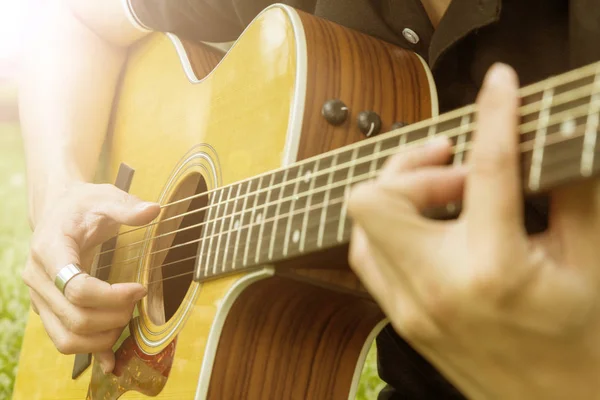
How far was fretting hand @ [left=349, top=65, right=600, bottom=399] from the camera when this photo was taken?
43 cm

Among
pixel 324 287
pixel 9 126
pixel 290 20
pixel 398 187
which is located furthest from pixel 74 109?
pixel 9 126

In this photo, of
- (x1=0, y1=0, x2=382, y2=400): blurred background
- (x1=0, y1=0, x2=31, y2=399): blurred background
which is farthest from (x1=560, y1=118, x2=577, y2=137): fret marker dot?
(x1=0, y1=0, x2=31, y2=399): blurred background

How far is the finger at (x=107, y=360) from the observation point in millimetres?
903

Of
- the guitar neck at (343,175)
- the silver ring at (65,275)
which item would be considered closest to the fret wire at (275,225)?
the guitar neck at (343,175)

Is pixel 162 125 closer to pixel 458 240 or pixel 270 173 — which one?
pixel 270 173

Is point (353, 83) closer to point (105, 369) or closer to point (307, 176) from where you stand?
point (307, 176)

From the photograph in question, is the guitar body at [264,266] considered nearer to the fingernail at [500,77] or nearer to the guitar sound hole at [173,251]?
the guitar sound hole at [173,251]

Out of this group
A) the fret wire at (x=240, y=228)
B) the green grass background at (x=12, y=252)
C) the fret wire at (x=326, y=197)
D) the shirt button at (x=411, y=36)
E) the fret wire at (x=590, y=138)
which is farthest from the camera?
the green grass background at (x=12, y=252)

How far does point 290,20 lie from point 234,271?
326 mm

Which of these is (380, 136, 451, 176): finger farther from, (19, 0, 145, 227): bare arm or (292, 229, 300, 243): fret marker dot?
(19, 0, 145, 227): bare arm

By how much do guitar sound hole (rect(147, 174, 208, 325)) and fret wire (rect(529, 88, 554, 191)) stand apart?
20.7 inches

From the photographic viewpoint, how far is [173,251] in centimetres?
90

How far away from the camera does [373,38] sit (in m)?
0.84

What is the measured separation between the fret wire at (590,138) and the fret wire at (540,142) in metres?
0.03
